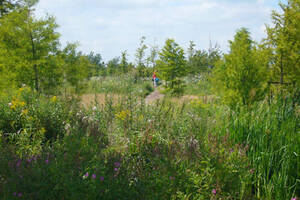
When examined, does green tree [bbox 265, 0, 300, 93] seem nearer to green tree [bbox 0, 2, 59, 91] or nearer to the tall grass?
the tall grass

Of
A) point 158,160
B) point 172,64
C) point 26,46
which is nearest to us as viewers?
point 158,160

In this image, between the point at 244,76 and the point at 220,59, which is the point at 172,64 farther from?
the point at 244,76

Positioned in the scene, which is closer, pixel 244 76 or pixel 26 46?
pixel 244 76

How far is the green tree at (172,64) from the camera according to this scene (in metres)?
14.0

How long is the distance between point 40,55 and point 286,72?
6.73m

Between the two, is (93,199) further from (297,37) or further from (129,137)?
(297,37)

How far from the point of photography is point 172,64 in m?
14.1

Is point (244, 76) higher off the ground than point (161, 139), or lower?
higher

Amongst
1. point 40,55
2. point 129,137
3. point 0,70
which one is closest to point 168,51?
point 40,55

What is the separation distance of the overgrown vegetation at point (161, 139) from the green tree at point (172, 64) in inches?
252

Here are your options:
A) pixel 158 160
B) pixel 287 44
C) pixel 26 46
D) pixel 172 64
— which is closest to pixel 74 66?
pixel 26 46

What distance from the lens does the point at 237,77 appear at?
260 inches

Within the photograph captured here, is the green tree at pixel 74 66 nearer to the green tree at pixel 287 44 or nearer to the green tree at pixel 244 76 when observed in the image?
the green tree at pixel 244 76

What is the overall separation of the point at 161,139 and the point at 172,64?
10688 millimetres
